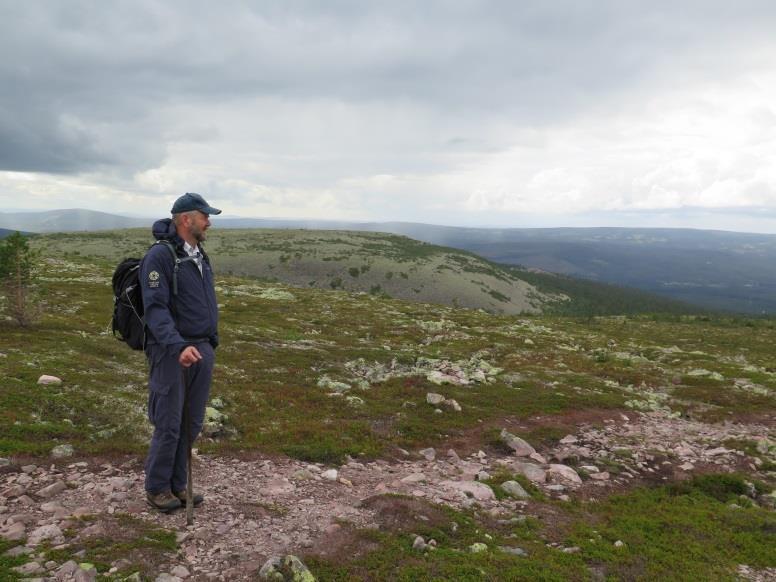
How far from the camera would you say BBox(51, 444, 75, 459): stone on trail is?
9.98m

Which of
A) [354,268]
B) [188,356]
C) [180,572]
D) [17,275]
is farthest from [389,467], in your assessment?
[354,268]

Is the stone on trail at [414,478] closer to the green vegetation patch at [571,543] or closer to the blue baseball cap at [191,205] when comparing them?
the green vegetation patch at [571,543]

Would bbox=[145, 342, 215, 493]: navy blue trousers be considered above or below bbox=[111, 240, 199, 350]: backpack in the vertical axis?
below

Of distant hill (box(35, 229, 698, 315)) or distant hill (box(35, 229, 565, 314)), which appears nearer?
distant hill (box(35, 229, 565, 314))

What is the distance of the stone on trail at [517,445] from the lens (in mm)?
13547

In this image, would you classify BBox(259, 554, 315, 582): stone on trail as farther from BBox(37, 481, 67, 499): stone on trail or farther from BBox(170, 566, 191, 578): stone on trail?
BBox(37, 481, 67, 499): stone on trail

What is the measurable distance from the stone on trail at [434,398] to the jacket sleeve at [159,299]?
36.5 ft

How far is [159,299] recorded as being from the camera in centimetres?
762

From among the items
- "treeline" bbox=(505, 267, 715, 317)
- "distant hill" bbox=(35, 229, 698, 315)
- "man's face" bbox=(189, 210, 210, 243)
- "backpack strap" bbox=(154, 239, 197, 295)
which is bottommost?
"treeline" bbox=(505, 267, 715, 317)

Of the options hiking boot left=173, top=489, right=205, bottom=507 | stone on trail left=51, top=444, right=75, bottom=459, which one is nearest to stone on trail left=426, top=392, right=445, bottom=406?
hiking boot left=173, top=489, right=205, bottom=507

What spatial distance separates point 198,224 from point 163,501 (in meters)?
4.89

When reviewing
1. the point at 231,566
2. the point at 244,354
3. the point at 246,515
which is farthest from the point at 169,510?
the point at 244,354

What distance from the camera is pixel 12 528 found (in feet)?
23.4

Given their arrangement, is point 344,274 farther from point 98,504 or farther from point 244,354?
point 98,504
